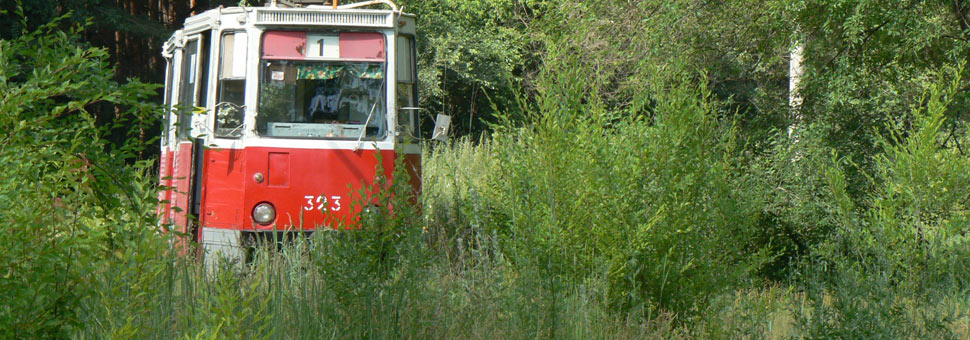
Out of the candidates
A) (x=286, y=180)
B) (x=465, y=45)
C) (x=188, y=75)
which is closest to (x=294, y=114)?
(x=286, y=180)

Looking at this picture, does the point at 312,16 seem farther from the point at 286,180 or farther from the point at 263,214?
the point at 263,214

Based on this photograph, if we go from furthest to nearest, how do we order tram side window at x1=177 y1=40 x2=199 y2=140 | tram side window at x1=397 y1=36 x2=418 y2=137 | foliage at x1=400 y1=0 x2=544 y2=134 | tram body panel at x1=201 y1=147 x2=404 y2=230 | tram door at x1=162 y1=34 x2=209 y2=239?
foliage at x1=400 y1=0 x2=544 y2=134 < tram side window at x1=177 y1=40 x2=199 y2=140 < tram door at x1=162 y1=34 x2=209 y2=239 < tram side window at x1=397 y1=36 x2=418 y2=137 < tram body panel at x1=201 y1=147 x2=404 y2=230

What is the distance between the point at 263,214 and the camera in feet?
28.1

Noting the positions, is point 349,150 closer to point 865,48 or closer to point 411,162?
point 411,162

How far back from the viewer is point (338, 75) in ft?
28.3

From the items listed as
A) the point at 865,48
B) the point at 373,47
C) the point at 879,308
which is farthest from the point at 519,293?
the point at 865,48

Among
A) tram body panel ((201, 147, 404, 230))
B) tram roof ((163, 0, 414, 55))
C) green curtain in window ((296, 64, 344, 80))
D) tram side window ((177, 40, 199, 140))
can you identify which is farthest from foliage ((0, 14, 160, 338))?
tram side window ((177, 40, 199, 140))

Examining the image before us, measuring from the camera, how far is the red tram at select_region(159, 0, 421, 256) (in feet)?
28.1

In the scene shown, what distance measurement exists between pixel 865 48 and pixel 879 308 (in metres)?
5.14

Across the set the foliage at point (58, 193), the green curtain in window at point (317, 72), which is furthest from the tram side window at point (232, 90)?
the foliage at point (58, 193)

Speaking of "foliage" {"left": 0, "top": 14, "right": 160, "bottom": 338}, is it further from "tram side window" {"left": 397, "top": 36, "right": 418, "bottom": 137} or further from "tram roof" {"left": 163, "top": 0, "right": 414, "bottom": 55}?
"tram side window" {"left": 397, "top": 36, "right": 418, "bottom": 137}

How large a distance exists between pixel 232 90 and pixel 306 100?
668 millimetres

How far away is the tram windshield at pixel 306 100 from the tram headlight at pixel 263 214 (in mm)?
607

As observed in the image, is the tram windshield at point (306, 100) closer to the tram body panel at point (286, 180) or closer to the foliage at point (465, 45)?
the tram body panel at point (286, 180)
